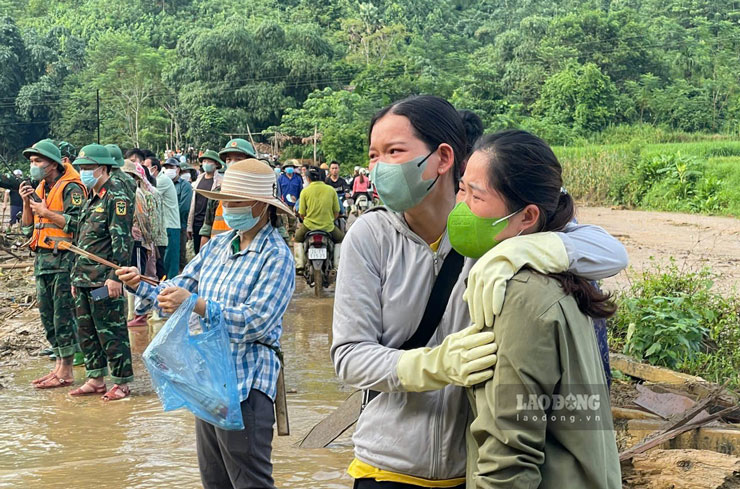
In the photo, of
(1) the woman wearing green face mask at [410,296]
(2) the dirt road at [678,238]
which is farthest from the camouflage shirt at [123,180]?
(2) the dirt road at [678,238]

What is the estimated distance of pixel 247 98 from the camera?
164ft

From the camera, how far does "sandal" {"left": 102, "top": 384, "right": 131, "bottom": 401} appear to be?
6.60 metres

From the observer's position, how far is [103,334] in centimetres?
653

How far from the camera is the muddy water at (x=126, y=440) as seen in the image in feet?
16.1

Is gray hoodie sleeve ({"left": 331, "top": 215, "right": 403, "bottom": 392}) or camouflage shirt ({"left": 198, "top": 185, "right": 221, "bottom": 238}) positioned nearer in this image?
gray hoodie sleeve ({"left": 331, "top": 215, "right": 403, "bottom": 392})

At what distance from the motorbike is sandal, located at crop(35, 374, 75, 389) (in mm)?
4631

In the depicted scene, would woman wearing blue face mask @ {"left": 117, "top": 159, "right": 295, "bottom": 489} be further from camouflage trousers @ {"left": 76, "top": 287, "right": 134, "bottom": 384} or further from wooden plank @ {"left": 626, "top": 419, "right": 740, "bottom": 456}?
camouflage trousers @ {"left": 76, "top": 287, "right": 134, "bottom": 384}

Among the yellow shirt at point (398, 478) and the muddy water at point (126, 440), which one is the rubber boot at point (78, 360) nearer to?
the muddy water at point (126, 440)

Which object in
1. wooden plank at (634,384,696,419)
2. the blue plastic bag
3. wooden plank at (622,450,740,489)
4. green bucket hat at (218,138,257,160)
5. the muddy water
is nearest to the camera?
the blue plastic bag

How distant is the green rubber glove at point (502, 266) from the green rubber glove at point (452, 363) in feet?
0.16

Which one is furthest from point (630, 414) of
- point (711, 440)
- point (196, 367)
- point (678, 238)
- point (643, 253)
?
point (678, 238)

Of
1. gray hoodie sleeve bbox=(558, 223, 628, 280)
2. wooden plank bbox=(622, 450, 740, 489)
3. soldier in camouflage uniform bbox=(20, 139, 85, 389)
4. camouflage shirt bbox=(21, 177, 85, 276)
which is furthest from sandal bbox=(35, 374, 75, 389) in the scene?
gray hoodie sleeve bbox=(558, 223, 628, 280)

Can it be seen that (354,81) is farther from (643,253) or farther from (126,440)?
(126,440)

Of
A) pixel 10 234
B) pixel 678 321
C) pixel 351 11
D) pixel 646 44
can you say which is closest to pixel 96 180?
pixel 678 321
